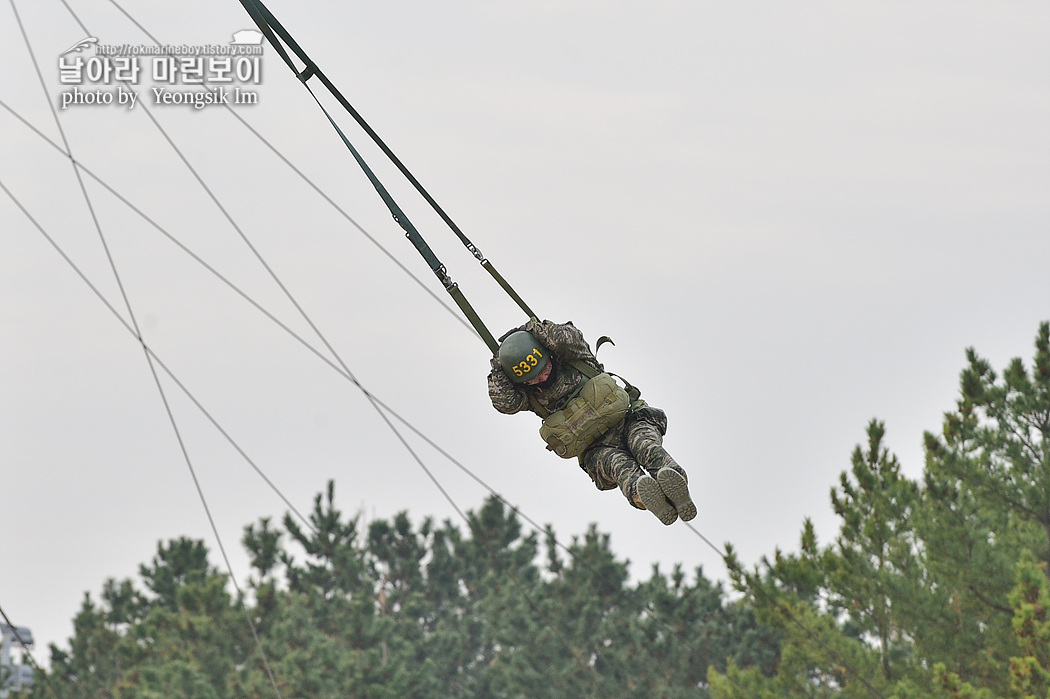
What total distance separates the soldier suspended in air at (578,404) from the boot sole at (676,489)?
1.12 feet

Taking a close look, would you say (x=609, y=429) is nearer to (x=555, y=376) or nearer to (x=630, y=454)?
(x=630, y=454)

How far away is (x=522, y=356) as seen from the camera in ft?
42.1

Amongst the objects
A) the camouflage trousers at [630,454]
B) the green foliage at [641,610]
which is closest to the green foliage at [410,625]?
the green foliage at [641,610]

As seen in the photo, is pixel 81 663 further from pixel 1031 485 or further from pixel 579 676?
pixel 1031 485

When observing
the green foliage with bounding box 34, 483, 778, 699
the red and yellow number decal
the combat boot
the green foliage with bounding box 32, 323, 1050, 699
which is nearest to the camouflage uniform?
the red and yellow number decal

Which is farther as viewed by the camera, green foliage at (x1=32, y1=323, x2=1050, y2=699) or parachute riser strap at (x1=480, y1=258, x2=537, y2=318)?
green foliage at (x1=32, y1=323, x2=1050, y2=699)

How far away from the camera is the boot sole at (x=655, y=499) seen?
486 inches

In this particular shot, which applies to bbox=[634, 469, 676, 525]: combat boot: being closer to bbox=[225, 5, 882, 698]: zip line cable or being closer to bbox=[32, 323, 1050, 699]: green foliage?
bbox=[225, 5, 882, 698]: zip line cable

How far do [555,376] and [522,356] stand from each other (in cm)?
53

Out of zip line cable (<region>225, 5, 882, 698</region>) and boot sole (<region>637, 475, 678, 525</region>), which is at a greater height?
zip line cable (<region>225, 5, 882, 698</region>)

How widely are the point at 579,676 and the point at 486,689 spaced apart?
641 cm

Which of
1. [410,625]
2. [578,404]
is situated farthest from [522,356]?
[410,625]

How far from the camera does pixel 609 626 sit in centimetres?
4581

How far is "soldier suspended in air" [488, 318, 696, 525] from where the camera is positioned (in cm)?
1290
